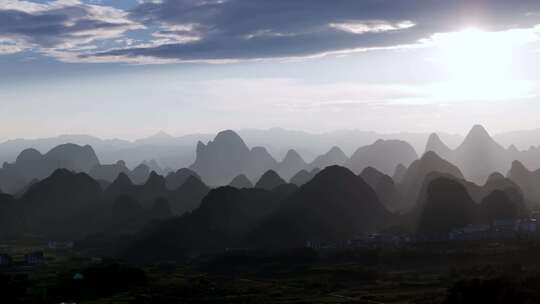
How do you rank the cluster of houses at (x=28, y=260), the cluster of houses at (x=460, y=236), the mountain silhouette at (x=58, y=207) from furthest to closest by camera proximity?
1. the mountain silhouette at (x=58, y=207)
2. the cluster of houses at (x=460, y=236)
3. the cluster of houses at (x=28, y=260)

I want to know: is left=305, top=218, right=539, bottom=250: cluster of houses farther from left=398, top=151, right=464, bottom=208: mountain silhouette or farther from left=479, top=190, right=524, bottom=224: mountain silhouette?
left=398, top=151, right=464, bottom=208: mountain silhouette

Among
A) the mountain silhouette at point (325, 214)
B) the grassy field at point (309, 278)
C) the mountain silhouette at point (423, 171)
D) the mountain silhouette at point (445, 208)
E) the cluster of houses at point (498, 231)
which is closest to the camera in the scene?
the grassy field at point (309, 278)

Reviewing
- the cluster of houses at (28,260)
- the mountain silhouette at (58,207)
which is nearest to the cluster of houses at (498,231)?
the cluster of houses at (28,260)

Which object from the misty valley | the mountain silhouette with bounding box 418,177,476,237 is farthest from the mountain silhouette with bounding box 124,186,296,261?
the mountain silhouette with bounding box 418,177,476,237

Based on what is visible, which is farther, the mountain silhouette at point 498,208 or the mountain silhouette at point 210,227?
the mountain silhouette at point 498,208

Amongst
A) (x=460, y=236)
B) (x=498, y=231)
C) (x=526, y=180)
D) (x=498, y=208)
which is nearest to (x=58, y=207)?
(x=460, y=236)

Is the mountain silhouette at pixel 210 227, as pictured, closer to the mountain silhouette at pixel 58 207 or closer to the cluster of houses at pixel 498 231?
the mountain silhouette at pixel 58 207

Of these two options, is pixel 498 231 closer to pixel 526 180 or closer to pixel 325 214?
pixel 325 214

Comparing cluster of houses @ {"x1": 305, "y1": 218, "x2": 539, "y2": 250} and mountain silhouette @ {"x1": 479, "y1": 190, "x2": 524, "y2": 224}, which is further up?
mountain silhouette @ {"x1": 479, "y1": 190, "x2": 524, "y2": 224}
